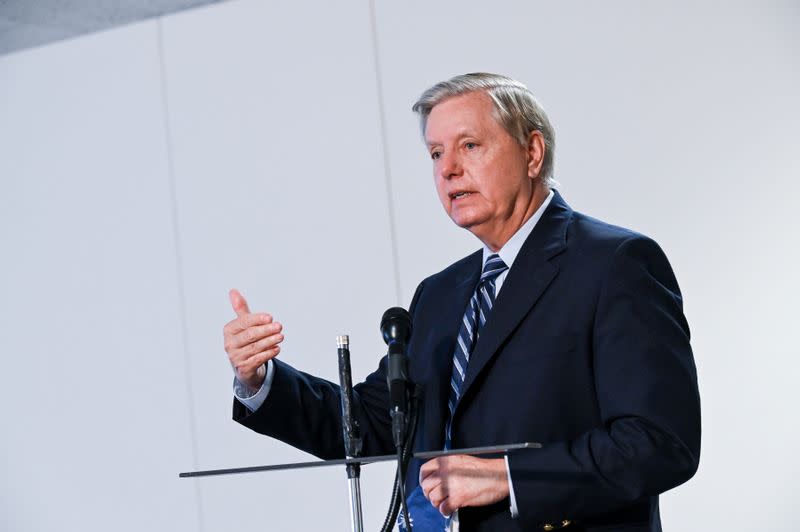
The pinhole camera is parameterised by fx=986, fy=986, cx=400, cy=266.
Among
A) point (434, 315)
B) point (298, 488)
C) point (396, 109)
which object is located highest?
point (396, 109)

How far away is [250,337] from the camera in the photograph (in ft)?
6.21

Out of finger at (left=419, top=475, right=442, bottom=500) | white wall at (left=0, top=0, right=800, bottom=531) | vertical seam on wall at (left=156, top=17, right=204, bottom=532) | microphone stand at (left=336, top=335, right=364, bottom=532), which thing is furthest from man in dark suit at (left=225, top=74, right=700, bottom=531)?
vertical seam on wall at (left=156, top=17, right=204, bottom=532)

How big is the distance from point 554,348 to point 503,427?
0.18 meters

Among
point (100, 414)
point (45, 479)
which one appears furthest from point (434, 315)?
point (45, 479)

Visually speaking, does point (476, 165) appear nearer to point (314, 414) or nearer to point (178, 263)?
point (314, 414)

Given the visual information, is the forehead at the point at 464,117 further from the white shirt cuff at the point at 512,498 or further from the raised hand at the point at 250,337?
the white shirt cuff at the point at 512,498

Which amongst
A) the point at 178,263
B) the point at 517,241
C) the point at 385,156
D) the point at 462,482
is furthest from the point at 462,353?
the point at 178,263

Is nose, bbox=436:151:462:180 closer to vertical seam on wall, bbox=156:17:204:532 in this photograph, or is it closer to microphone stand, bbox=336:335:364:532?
microphone stand, bbox=336:335:364:532

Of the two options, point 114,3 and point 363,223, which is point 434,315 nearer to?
point 363,223

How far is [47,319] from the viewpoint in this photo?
4.98 meters

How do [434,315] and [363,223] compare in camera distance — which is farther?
[363,223]

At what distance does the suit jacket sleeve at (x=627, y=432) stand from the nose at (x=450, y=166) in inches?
18.7

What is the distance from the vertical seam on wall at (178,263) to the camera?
15.2ft

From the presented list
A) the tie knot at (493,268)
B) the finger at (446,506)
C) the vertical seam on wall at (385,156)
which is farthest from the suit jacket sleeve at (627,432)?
the vertical seam on wall at (385,156)
